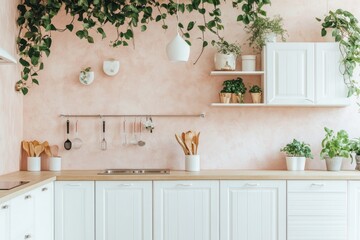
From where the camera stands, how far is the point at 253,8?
5137 millimetres

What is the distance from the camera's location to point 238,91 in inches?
195

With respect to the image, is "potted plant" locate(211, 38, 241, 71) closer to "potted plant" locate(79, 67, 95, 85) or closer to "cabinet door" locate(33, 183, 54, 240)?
"potted plant" locate(79, 67, 95, 85)

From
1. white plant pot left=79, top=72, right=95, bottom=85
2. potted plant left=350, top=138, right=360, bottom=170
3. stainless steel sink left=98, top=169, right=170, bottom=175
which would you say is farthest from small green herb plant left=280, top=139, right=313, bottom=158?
white plant pot left=79, top=72, right=95, bottom=85

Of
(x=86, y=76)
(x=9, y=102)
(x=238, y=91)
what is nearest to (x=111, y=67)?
(x=86, y=76)

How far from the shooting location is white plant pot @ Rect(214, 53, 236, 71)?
194 inches

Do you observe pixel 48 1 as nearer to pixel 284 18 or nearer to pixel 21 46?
pixel 21 46

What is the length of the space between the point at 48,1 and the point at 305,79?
2275mm

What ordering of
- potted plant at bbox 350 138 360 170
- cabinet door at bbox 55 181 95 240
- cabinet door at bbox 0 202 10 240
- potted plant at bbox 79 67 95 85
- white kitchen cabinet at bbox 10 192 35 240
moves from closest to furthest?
cabinet door at bbox 0 202 10 240 < white kitchen cabinet at bbox 10 192 35 240 < cabinet door at bbox 55 181 95 240 < potted plant at bbox 350 138 360 170 < potted plant at bbox 79 67 95 85

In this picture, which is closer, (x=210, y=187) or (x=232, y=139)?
(x=210, y=187)

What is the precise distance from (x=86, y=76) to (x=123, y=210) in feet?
4.26

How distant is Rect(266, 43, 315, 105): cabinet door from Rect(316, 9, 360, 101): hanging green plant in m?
0.25

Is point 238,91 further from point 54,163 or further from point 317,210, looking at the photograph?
point 54,163

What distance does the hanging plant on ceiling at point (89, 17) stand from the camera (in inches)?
190

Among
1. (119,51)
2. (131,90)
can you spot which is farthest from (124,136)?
(119,51)
